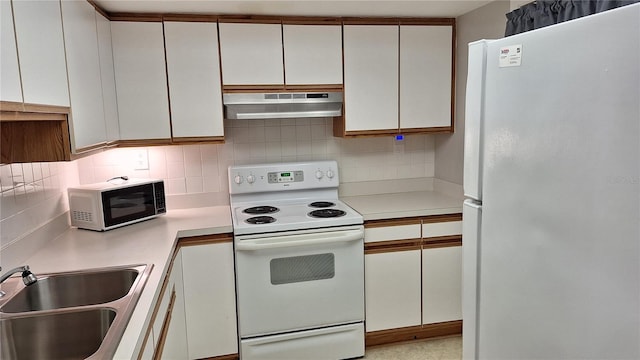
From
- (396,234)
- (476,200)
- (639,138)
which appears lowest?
(396,234)

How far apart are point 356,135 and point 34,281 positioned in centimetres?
196

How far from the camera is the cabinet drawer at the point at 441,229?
8.83 feet

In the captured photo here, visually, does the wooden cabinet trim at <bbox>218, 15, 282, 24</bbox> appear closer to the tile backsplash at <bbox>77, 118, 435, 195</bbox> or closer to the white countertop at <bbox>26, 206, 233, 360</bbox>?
the tile backsplash at <bbox>77, 118, 435, 195</bbox>

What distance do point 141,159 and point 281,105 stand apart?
3.30ft

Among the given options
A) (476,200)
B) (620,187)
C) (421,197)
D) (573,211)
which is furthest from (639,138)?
(421,197)

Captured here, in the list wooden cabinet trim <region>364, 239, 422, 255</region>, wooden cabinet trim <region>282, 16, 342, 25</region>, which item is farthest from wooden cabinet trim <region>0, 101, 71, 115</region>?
wooden cabinet trim <region>364, 239, 422, 255</region>

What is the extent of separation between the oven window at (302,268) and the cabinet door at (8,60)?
1.58 metres

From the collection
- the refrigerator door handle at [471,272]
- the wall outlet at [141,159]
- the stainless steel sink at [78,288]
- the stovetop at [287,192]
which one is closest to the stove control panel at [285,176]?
the stovetop at [287,192]

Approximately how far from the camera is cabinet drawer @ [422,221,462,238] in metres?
2.69

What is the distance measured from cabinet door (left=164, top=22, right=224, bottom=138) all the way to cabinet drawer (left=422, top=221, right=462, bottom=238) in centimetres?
144

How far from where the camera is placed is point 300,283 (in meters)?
2.51

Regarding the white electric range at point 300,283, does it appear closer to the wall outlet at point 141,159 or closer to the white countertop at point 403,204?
the white countertop at point 403,204

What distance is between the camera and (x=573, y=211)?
3.39 ft

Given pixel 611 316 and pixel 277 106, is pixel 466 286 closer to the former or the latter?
pixel 611 316
